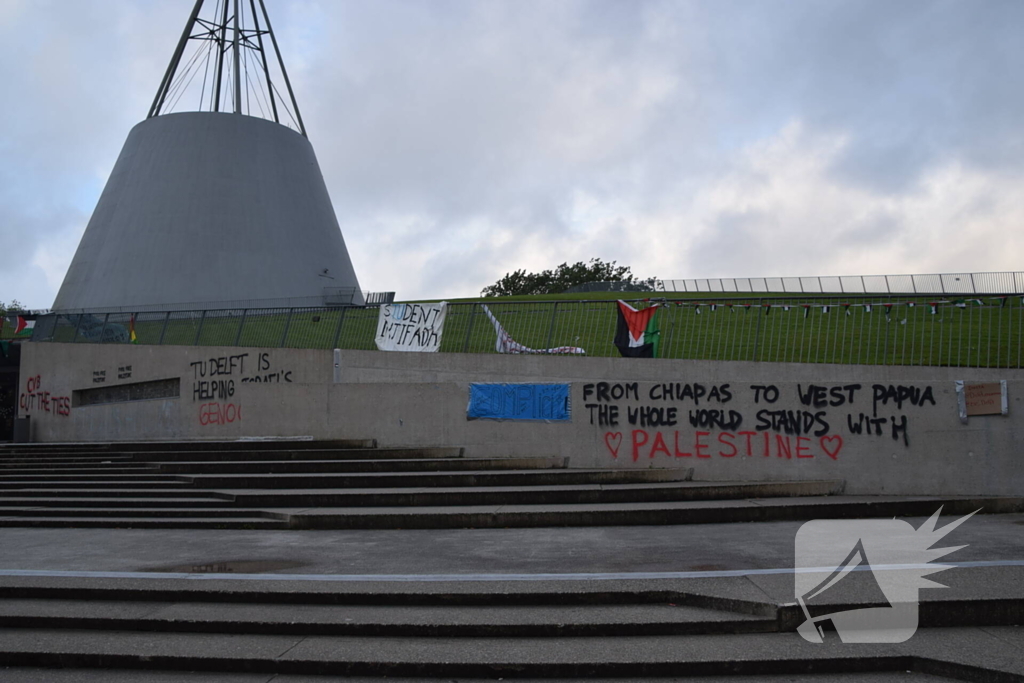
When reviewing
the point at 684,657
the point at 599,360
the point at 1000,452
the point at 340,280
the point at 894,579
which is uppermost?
the point at 340,280

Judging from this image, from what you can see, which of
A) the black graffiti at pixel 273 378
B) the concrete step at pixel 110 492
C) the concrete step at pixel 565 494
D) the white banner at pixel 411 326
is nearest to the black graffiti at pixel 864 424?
the concrete step at pixel 565 494

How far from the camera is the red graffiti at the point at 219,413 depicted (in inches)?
593

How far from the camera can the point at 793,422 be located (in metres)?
8.98

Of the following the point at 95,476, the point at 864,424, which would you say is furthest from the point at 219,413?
the point at 864,424

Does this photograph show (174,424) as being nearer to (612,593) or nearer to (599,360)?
(599,360)

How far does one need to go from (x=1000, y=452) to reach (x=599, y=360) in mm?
6260

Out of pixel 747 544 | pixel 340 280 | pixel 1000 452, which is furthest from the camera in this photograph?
pixel 340 280

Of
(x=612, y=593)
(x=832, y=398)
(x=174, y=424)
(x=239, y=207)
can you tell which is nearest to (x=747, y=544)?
(x=612, y=593)

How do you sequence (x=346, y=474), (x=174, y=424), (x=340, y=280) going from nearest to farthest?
1. (x=346, y=474)
2. (x=174, y=424)
3. (x=340, y=280)

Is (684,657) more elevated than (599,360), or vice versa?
(599,360)

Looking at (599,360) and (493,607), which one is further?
(599,360)

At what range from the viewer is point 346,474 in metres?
10.1

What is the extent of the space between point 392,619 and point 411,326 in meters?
10.8

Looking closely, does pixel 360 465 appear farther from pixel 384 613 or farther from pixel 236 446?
pixel 384 613
